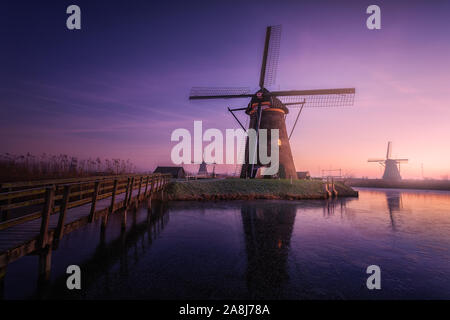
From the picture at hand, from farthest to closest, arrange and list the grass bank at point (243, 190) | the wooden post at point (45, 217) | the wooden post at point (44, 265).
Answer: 1. the grass bank at point (243, 190)
2. the wooden post at point (44, 265)
3. the wooden post at point (45, 217)

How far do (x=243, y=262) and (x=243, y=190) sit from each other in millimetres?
14283

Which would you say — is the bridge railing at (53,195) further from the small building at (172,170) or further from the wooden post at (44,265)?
the small building at (172,170)

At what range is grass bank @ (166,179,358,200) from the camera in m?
19.4

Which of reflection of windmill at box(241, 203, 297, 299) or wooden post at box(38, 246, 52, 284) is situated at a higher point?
wooden post at box(38, 246, 52, 284)

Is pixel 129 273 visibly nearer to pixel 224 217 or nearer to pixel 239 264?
pixel 239 264

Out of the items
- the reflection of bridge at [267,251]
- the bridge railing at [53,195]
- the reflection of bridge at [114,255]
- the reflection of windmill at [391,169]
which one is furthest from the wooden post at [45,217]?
the reflection of windmill at [391,169]

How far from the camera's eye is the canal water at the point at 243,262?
4.52 m

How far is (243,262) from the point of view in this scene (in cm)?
615

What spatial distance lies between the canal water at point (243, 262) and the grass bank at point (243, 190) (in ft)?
28.1

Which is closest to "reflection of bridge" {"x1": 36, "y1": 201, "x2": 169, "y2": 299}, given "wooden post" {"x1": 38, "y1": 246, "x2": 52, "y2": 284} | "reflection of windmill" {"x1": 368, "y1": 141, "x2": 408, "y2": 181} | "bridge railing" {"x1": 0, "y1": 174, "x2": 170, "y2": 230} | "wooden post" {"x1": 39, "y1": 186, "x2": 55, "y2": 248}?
"wooden post" {"x1": 38, "y1": 246, "x2": 52, "y2": 284}

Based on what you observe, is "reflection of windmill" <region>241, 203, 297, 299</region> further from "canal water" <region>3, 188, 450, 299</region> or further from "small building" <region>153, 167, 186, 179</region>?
"small building" <region>153, 167, 186, 179</region>

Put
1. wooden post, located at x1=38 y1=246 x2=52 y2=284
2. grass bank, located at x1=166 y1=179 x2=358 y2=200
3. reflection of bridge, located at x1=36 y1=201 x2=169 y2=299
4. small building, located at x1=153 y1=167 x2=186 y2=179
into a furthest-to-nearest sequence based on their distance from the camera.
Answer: small building, located at x1=153 y1=167 x2=186 y2=179 < grass bank, located at x1=166 y1=179 x2=358 y2=200 < wooden post, located at x1=38 y1=246 x2=52 y2=284 < reflection of bridge, located at x1=36 y1=201 x2=169 y2=299

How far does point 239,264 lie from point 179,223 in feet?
18.3

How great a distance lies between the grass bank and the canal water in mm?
8577
